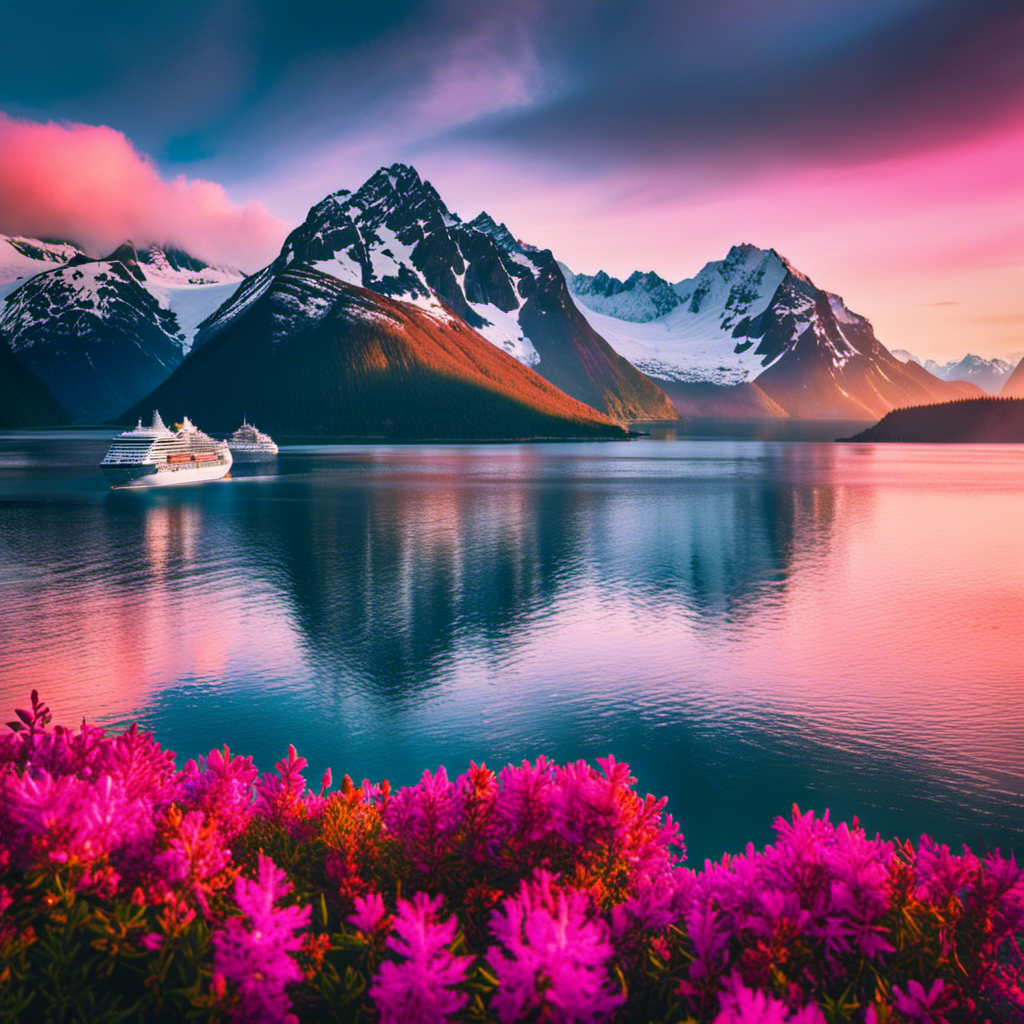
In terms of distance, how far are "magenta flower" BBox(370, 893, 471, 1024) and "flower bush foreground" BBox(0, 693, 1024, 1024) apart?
0.01 metres

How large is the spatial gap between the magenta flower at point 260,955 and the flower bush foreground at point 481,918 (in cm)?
1

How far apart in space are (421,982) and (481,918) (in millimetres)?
1552

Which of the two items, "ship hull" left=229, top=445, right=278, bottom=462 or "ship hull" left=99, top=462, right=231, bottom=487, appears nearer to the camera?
"ship hull" left=99, top=462, right=231, bottom=487

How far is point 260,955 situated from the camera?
4.64 m

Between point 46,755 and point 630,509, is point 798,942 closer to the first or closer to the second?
point 46,755

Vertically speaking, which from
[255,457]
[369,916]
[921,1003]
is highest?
[255,457]

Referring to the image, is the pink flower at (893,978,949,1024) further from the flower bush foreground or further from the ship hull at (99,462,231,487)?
the ship hull at (99,462,231,487)

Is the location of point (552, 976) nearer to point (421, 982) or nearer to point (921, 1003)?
point (421, 982)

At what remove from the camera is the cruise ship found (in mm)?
110625

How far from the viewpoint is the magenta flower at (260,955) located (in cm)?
451

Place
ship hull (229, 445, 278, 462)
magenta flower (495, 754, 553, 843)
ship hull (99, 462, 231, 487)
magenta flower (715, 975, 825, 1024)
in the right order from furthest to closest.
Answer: ship hull (229, 445, 278, 462)
ship hull (99, 462, 231, 487)
magenta flower (495, 754, 553, 843)
magenta flower (715, 975, 825, 1024)

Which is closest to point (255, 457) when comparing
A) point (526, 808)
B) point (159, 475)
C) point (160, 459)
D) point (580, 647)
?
point (160, 459)

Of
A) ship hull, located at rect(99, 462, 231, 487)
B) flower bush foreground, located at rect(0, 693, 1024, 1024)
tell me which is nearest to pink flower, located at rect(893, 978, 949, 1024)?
flower bush foreground, located at rect(0, 693, 1024, 1024)

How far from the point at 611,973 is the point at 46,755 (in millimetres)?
5299
